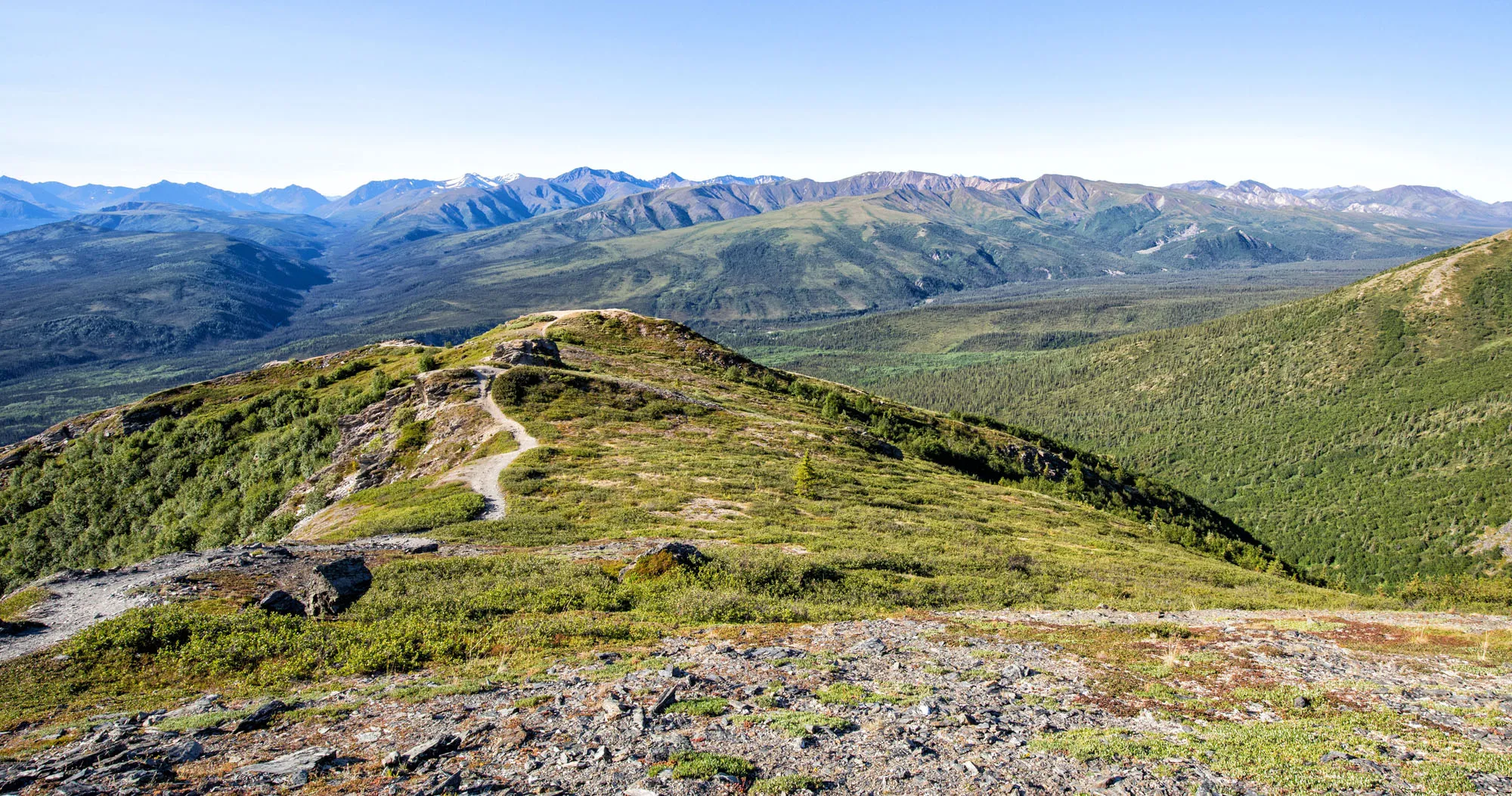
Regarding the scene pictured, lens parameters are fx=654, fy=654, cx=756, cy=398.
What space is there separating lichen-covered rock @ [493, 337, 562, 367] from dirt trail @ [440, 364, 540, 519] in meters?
14.8

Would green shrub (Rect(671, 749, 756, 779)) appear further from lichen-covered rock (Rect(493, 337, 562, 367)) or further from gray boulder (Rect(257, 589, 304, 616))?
lichen-covered rock (Rect(493, 337, 562, 367))

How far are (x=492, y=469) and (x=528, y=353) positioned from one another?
1434 inches

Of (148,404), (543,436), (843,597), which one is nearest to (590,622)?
(843,597)

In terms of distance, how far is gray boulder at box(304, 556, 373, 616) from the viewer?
20.4 m

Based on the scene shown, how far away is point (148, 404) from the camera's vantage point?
72.1 m

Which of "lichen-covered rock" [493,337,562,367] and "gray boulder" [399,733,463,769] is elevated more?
"lichen-covered rock" [493,337,562,367]

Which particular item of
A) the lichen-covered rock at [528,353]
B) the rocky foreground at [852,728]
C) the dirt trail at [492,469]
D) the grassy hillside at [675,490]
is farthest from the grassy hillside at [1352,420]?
the lichen-covered rock at [528,353]

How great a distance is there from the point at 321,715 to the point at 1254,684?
21.6m

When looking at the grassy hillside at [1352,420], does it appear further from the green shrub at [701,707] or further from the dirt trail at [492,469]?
the green shrub at [701,707]

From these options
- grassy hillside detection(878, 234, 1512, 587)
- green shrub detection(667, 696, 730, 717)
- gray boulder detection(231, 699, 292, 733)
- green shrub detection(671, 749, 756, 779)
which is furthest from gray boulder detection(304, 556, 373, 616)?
grassy hillside detection(878, 234, 1512, 587)

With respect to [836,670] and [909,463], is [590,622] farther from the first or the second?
[909,463]

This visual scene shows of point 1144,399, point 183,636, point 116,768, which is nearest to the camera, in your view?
point 116,768

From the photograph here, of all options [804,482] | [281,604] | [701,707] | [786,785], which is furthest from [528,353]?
[786,785]

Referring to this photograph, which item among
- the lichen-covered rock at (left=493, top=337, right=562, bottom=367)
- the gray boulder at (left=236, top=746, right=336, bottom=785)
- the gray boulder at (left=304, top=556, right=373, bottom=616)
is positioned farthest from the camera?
the lichen-covered rock at (left=493, top=337, right=562, bottom=367)
